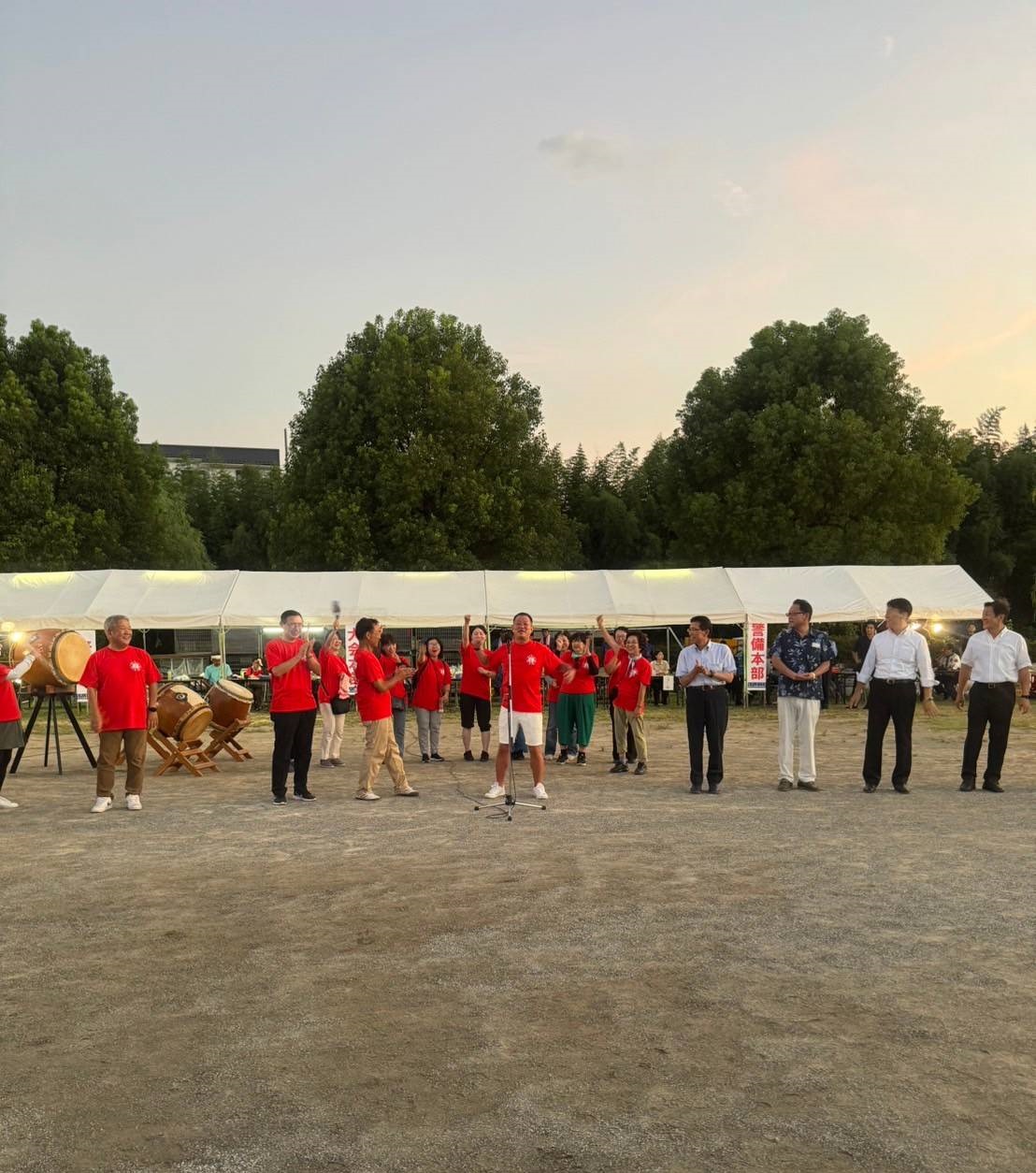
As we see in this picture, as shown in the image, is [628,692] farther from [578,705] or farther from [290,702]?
[290,702]

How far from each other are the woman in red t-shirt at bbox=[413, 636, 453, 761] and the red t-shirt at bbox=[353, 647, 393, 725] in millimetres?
3473

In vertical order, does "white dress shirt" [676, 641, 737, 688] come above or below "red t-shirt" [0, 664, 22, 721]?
above

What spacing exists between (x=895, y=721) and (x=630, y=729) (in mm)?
3379

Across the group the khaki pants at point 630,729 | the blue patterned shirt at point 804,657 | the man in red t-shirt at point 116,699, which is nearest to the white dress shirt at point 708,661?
the blue patterned shirt at point 804,657

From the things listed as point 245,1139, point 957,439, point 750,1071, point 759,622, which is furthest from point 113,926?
point 957,439

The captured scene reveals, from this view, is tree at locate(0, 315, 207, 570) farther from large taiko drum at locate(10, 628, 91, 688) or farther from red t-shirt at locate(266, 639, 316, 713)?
red t-shirt at locate(266, 639, 316, 713)

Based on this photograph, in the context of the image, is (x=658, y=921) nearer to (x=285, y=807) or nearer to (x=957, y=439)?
(x=285, y=807)

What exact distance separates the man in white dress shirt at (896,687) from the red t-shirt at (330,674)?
5736mm

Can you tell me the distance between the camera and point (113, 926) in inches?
239

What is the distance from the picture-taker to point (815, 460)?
125ft

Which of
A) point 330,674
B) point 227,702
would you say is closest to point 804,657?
point 330,674

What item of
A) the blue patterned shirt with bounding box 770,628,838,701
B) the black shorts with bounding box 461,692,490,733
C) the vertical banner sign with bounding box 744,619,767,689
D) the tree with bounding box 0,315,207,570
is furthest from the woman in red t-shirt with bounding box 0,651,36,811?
the tree with bounding box 0,315,207,570

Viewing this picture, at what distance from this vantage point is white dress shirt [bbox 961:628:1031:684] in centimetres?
1121

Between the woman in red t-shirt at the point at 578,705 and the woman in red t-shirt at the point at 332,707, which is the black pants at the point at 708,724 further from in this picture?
the woman in red t-shirt at the point at 332,707
